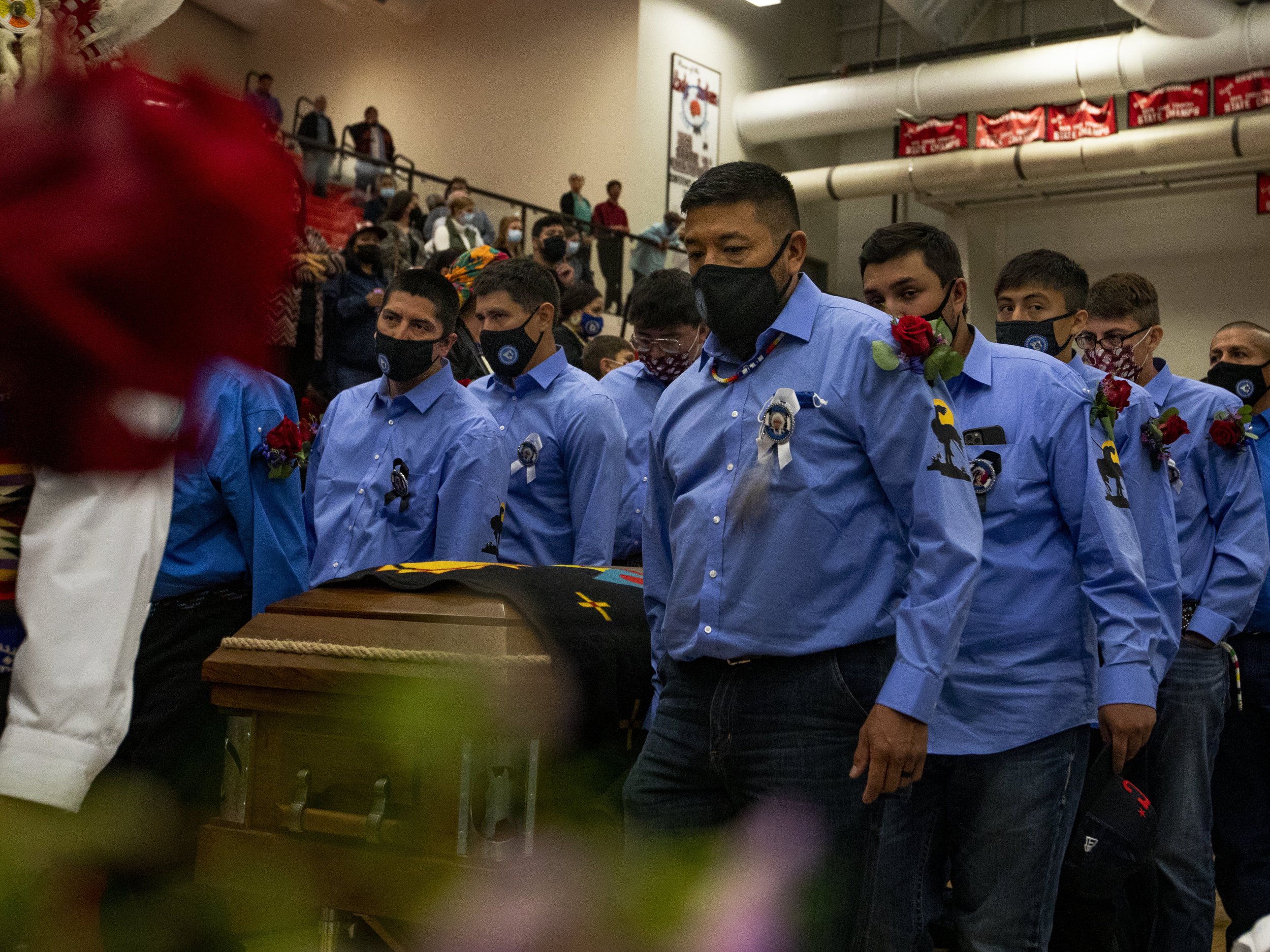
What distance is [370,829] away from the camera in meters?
1.94

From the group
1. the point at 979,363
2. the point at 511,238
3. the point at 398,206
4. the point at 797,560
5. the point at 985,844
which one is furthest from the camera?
the point at 511,238

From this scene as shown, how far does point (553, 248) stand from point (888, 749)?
30.9 feet

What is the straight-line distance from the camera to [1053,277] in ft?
11.6

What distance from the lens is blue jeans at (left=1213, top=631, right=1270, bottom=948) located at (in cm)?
388

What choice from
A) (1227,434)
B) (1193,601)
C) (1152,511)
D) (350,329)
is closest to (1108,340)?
(1227,434)

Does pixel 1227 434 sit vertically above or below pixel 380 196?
below

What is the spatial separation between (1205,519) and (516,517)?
6.73ft

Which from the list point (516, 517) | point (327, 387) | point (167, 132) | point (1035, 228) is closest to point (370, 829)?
point (167, 132)

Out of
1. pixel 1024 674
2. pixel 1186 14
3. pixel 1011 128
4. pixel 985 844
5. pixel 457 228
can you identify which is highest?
pixel 1186 14

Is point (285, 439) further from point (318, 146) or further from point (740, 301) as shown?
point (318, 146)

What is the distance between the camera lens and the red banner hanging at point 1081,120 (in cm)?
1420

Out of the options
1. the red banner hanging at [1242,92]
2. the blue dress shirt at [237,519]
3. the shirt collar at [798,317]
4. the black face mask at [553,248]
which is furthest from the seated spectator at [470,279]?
the red banner hanging at [1242,92]

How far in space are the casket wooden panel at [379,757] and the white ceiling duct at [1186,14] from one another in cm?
1202

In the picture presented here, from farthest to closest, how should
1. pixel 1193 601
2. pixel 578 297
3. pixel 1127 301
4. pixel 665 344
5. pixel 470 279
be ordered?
pixel 578 297 < pixel 470 279 < pixel 665 344 < pixel 1127 301 < pixel 1193 601
